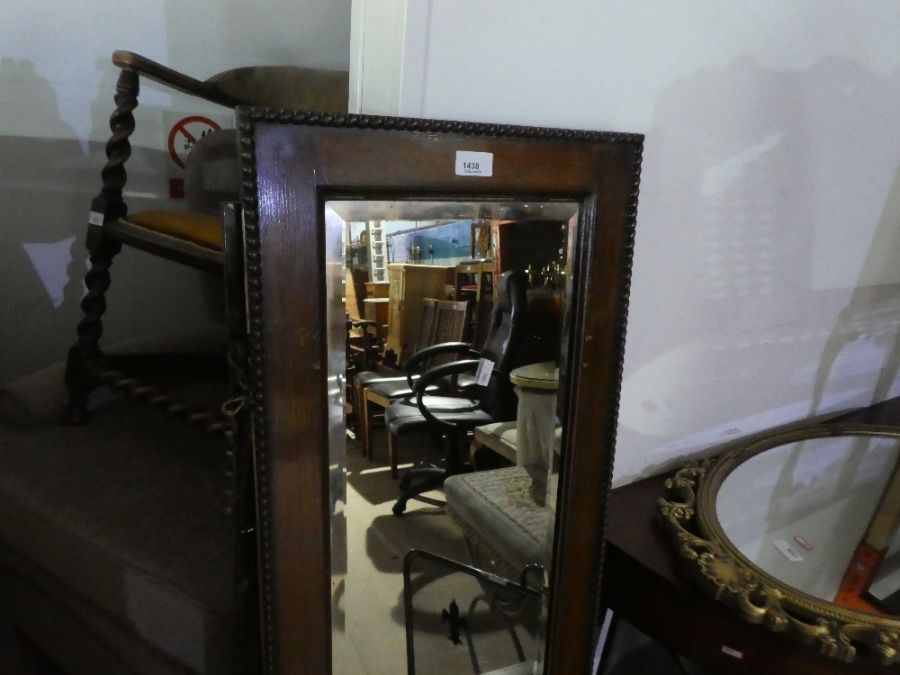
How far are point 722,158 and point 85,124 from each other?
4.92 feet

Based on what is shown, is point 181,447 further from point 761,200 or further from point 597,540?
point 761,200

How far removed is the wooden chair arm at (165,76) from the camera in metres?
0.89

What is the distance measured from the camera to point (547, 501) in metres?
0.73

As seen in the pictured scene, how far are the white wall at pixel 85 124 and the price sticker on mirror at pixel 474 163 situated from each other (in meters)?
1.23

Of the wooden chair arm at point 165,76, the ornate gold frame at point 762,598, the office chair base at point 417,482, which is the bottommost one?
the ornate gold frame at point 762,598

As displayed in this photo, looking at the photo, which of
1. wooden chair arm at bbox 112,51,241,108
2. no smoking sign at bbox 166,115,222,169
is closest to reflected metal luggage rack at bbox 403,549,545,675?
wooden chair arm at bbox 112,51,241,108

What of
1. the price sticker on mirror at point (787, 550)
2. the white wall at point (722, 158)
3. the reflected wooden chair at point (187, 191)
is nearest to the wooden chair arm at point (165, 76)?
the reflected wooden chair at point (187, 191)

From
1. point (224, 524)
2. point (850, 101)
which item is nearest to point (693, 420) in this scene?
point (850, 101)

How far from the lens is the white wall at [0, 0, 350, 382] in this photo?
1.39 meters

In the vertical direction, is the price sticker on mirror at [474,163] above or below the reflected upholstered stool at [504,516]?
above

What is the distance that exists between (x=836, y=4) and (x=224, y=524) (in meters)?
1.15

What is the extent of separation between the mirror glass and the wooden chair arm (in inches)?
43.5

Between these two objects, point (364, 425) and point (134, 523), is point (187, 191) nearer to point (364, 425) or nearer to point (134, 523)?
point (134, 523)

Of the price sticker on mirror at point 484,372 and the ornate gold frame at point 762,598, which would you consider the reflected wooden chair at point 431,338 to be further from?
the ornate gold frame at point 762,598
